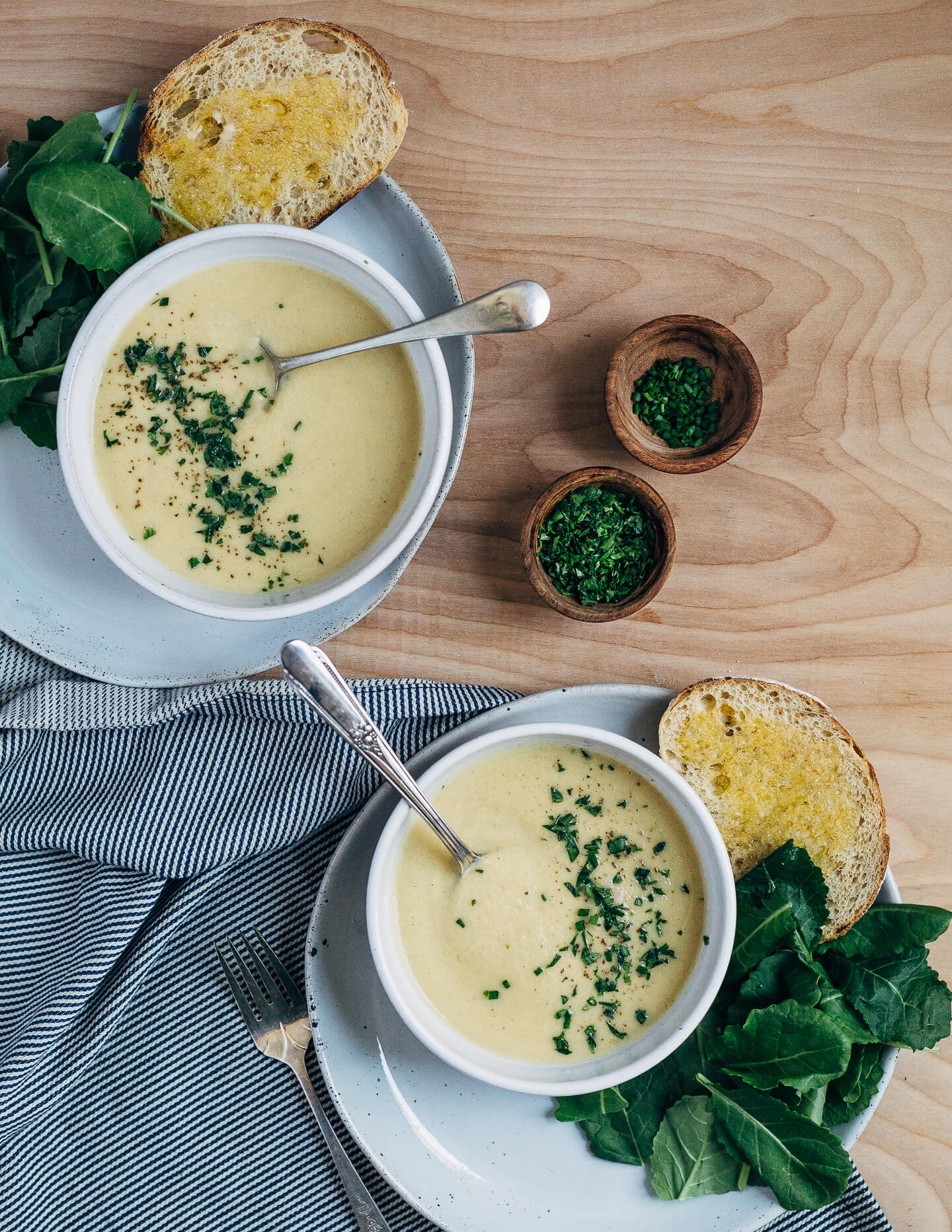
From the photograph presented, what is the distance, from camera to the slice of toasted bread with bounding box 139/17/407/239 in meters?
1.91

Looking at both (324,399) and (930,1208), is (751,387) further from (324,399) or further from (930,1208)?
(930,1208)

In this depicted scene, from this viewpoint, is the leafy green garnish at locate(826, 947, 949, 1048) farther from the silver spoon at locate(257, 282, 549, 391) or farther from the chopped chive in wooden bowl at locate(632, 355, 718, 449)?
the silver spoon at locate(257, 282, 549, 391)

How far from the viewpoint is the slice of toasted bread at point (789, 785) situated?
2.01m

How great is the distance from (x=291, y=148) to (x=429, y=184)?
12.2 inches

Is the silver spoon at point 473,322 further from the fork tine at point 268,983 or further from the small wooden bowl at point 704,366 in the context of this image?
the fork tine at point 268,983

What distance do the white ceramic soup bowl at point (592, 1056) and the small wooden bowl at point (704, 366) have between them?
615 mm

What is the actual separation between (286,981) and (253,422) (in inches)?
46.3

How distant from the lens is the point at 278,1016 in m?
2.05

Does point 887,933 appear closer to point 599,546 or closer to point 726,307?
point 599,546

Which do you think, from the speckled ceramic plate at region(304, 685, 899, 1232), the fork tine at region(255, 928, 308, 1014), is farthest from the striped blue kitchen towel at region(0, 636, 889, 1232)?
the speckled ceramic plate at region(304, 685, 899, 1232)

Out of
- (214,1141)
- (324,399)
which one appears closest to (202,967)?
(214,1141)

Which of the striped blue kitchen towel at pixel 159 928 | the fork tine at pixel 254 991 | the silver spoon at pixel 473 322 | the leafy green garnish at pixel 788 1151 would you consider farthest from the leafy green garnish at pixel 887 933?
the silver spoon at pixel 473 322

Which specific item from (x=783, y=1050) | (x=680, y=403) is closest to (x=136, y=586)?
(x=680, y=403)

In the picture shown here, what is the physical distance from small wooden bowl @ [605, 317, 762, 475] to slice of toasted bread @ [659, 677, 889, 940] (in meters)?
0.49
